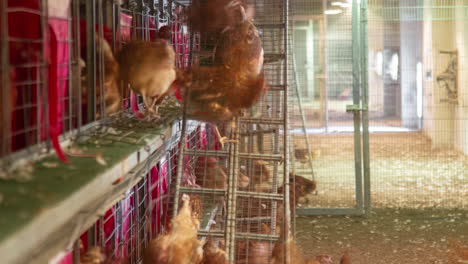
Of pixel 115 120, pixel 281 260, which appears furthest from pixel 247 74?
pixel 281 260

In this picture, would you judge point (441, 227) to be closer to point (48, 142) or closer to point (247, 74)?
point (247, 74)

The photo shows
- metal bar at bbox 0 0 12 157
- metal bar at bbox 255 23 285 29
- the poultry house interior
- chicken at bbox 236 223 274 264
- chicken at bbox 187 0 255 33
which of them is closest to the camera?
metal bar at bbox 0 0 12 157

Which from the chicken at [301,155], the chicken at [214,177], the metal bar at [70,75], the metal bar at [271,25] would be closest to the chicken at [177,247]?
the metal bar at [70,75]

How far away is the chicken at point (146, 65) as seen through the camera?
273cm

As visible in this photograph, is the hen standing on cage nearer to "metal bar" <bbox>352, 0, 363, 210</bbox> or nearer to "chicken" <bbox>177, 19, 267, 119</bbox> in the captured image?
"chicken" <bbox>177, 19, 267, 119</bbox>

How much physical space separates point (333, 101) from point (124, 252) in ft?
31.8

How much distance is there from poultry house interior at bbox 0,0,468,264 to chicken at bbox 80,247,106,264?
0.02 meters

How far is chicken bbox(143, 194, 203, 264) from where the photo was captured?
279cm

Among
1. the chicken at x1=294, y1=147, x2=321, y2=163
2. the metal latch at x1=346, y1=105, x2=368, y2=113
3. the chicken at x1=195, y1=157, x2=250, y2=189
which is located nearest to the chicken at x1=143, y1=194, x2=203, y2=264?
the chicken at x1=195, y1=157, x2=250, y2=189

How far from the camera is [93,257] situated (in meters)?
2.59

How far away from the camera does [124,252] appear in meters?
3.56

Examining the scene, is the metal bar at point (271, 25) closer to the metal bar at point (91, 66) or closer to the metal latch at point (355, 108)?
the metal bar at point (91, 66)

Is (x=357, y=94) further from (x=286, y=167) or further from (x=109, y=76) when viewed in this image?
(x=109, y=76)

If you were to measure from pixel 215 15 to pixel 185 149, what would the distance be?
830 millimetres
